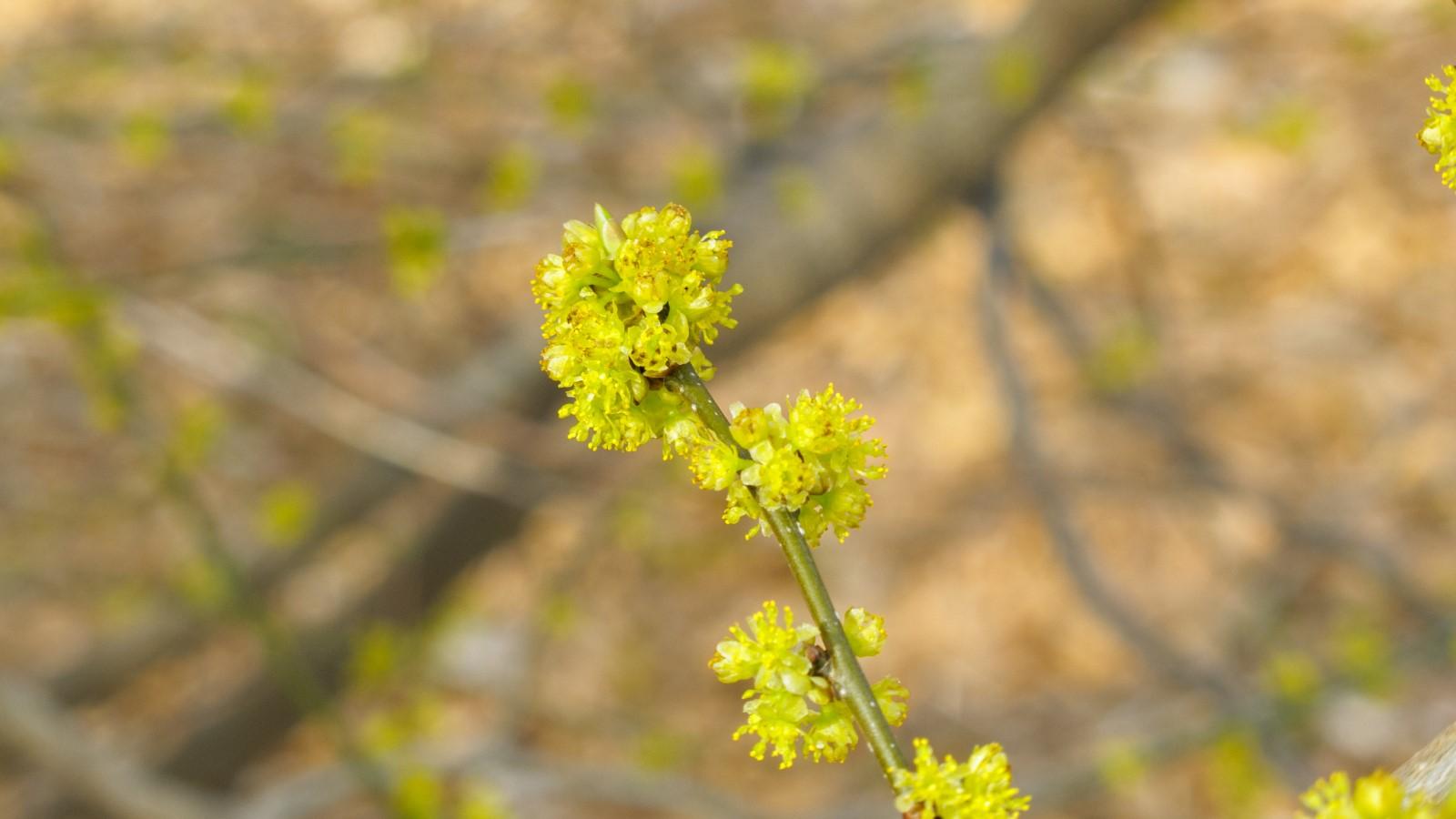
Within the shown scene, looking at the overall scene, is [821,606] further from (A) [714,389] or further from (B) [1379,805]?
(A) [714,389]

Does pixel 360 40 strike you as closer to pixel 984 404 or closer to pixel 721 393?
pixel 721 393

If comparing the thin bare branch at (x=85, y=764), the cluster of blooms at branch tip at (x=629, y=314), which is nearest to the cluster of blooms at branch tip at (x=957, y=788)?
the cluster of blooms at branch tip at (x=629, y=314)

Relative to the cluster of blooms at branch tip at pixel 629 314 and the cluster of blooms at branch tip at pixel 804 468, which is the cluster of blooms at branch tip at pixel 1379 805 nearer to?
the cluster of blooms at branch tip at pixel 804 468

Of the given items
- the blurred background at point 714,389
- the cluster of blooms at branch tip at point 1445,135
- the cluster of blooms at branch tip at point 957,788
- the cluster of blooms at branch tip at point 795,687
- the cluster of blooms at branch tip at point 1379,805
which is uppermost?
the blurred background at point 714,389

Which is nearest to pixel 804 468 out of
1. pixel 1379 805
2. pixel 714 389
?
pixel 1379 805

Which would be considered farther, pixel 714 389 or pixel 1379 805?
pixel 714 389

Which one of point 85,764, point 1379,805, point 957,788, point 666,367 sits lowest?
point 1379,805

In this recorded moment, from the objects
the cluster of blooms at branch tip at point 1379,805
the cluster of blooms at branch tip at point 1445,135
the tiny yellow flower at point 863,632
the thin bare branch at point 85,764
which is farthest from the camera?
the thin bare branch at point 85,764
